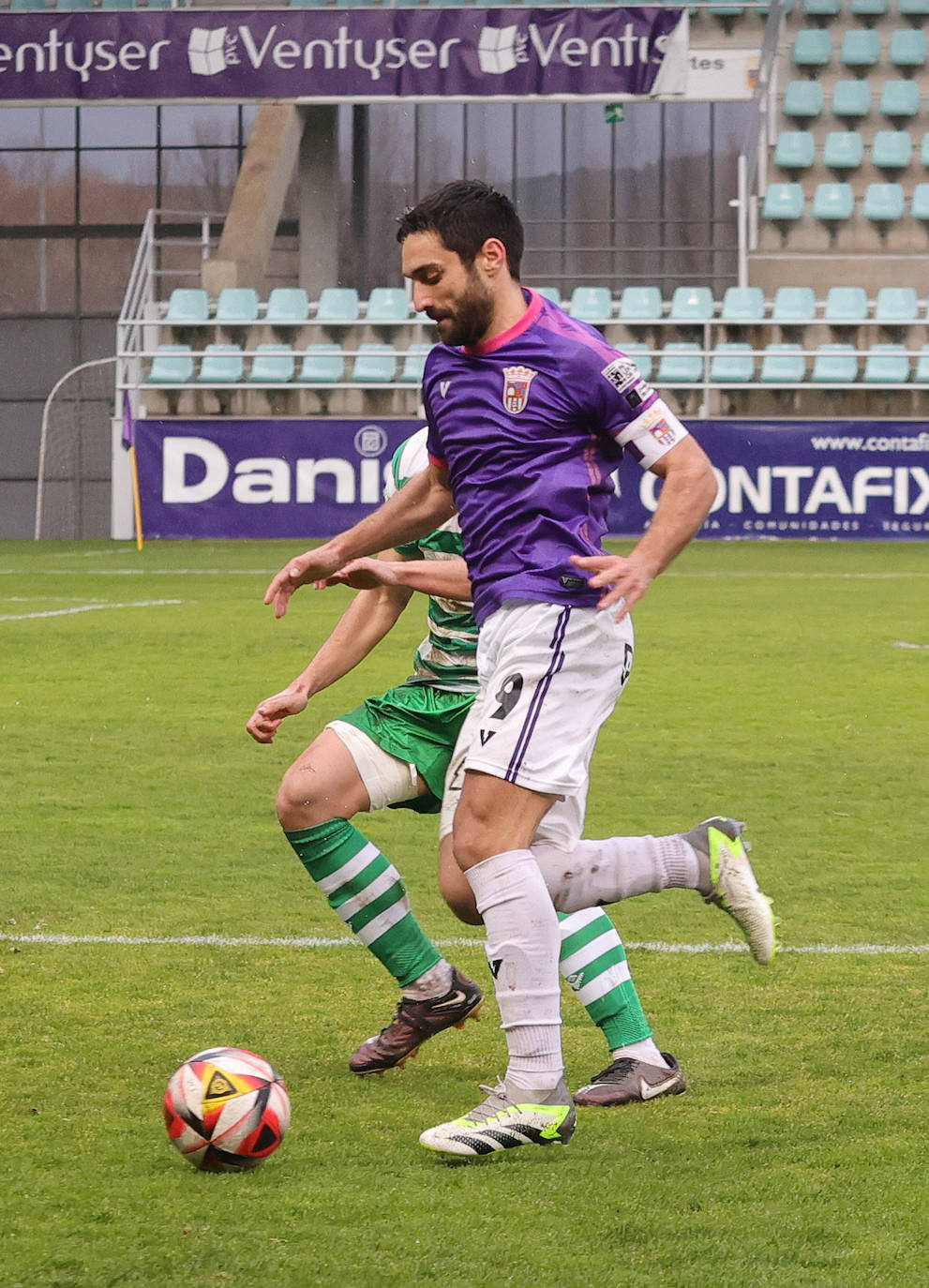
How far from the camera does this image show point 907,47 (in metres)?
26.2

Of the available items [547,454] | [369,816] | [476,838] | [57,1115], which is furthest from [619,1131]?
[369,816]

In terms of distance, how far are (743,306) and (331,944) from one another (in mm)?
19439

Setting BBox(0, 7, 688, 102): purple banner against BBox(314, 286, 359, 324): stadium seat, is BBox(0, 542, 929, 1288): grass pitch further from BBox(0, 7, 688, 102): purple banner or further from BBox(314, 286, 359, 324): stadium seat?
BBox(0, 7, 688, 102): purple banner

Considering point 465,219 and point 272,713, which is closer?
point 465,219

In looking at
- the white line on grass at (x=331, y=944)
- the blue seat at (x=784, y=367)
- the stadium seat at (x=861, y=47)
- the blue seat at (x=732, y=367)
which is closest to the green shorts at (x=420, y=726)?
the white line on grass at (x=331, y=944)

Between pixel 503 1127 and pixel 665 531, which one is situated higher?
pixel 665 531

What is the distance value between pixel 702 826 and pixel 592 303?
20.9m

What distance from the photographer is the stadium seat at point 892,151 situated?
25.6m

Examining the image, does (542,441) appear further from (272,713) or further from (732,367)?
(732,367)

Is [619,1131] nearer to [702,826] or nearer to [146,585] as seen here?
[702,826]

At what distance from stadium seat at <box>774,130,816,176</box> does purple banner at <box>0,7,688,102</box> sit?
2.81 metres

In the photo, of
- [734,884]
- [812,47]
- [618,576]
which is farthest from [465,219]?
[812,47]

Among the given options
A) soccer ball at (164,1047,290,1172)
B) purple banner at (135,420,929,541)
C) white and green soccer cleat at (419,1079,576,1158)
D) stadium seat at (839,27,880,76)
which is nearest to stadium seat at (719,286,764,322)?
purple banner at (135,420,929,541)

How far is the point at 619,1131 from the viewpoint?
3.32 metres
